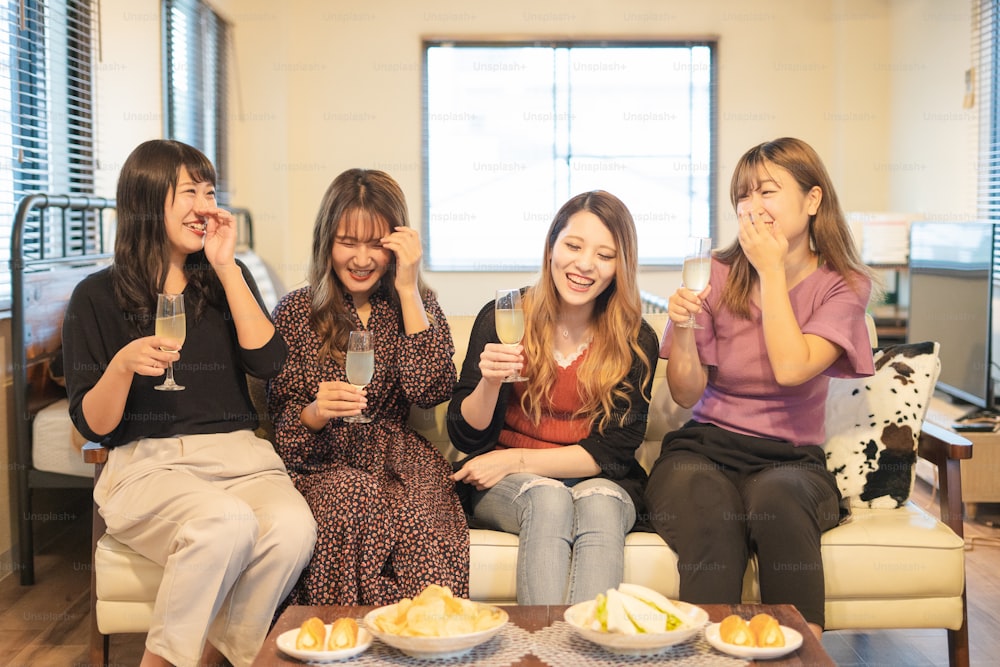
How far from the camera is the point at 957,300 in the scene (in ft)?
14.3

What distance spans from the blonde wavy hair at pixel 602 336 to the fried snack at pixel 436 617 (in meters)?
0.82

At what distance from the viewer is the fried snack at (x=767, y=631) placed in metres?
1.56

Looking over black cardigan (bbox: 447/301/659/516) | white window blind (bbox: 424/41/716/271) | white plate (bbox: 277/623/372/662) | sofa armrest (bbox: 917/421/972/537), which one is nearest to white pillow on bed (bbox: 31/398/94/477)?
black cardigan (bbox: 447/301/659/516)

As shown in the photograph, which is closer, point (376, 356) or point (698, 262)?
point (698, 262)

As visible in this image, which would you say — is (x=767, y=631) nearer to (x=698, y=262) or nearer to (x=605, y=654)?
(x=605, y=654)

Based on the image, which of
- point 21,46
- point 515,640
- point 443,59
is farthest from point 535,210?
point 515,640

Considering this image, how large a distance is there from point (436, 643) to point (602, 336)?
1071mm

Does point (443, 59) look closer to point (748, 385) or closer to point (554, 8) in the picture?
point (554, 8)

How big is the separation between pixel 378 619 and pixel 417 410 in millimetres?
1112

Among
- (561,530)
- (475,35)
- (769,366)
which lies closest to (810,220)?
(769,366)

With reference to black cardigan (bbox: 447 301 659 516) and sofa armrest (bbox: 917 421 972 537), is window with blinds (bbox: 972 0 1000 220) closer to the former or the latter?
sofa armrest (bbox: 917 421 972 537)

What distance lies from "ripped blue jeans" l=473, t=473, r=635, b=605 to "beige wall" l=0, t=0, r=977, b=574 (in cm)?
460

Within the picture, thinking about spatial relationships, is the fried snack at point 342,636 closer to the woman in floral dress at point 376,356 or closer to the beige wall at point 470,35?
the woman in floral dress at point 376,356

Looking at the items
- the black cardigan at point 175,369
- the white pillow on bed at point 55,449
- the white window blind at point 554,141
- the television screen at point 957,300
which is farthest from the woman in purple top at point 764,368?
the white window blind at point 554,141
